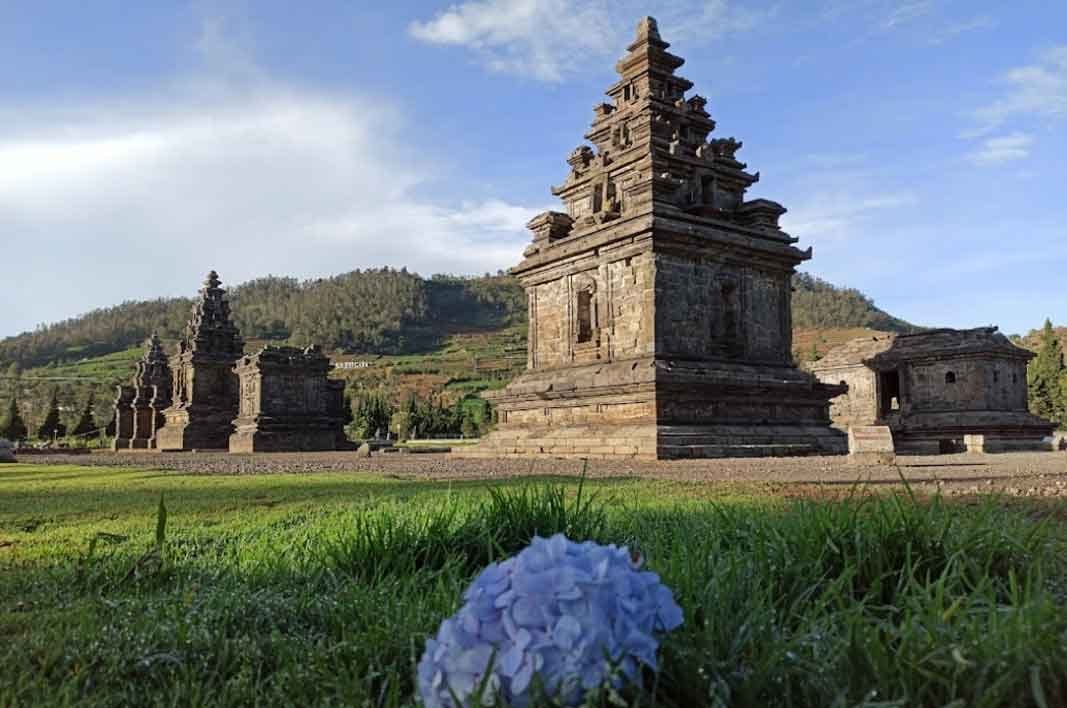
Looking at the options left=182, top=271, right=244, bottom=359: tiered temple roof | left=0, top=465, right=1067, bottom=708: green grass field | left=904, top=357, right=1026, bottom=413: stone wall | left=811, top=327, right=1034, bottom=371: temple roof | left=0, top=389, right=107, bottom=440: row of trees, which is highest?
left=182, top=271, right=244, bottom=359: tiered temple roof

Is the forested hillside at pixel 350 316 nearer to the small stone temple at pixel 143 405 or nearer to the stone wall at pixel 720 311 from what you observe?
the small stone temple at pixel 143 405

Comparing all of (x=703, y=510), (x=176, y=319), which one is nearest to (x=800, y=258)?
(x=703, y=510)

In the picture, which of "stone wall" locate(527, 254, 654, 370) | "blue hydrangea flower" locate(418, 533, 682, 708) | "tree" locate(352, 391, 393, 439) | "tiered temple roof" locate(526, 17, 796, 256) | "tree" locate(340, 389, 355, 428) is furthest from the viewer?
"tree" locate(352, 391, 393, 439)

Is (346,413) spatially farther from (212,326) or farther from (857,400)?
(857,400)

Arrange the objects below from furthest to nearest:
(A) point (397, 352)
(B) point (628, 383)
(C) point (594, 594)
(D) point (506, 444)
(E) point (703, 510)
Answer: (A) point (397, 352)
(D) point (506, 444)
(B) point (628, 383)
(E) point (703, 510)
(C) point (594, 594)

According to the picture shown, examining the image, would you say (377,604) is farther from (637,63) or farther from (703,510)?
(637,63)

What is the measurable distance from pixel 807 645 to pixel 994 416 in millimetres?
28845

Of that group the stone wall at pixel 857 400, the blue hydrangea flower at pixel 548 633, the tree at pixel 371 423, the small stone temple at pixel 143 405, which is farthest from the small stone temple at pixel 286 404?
the blue hydrangea flower at pixel 548 633

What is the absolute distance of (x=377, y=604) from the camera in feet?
9.05

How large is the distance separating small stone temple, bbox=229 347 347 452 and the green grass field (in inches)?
1035

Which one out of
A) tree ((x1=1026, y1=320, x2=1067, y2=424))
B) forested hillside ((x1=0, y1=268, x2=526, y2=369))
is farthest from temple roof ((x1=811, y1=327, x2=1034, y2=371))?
forested hillside ((x1=0, y1=268, x2=526, y2=369))

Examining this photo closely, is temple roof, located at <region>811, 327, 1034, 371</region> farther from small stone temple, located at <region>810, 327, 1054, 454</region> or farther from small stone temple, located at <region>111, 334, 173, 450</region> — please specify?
Result: small stone temple, located at <region>111, 334, 173, 450</region>

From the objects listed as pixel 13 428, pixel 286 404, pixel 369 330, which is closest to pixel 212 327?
pixel 286 404

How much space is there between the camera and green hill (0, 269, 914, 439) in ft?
322
